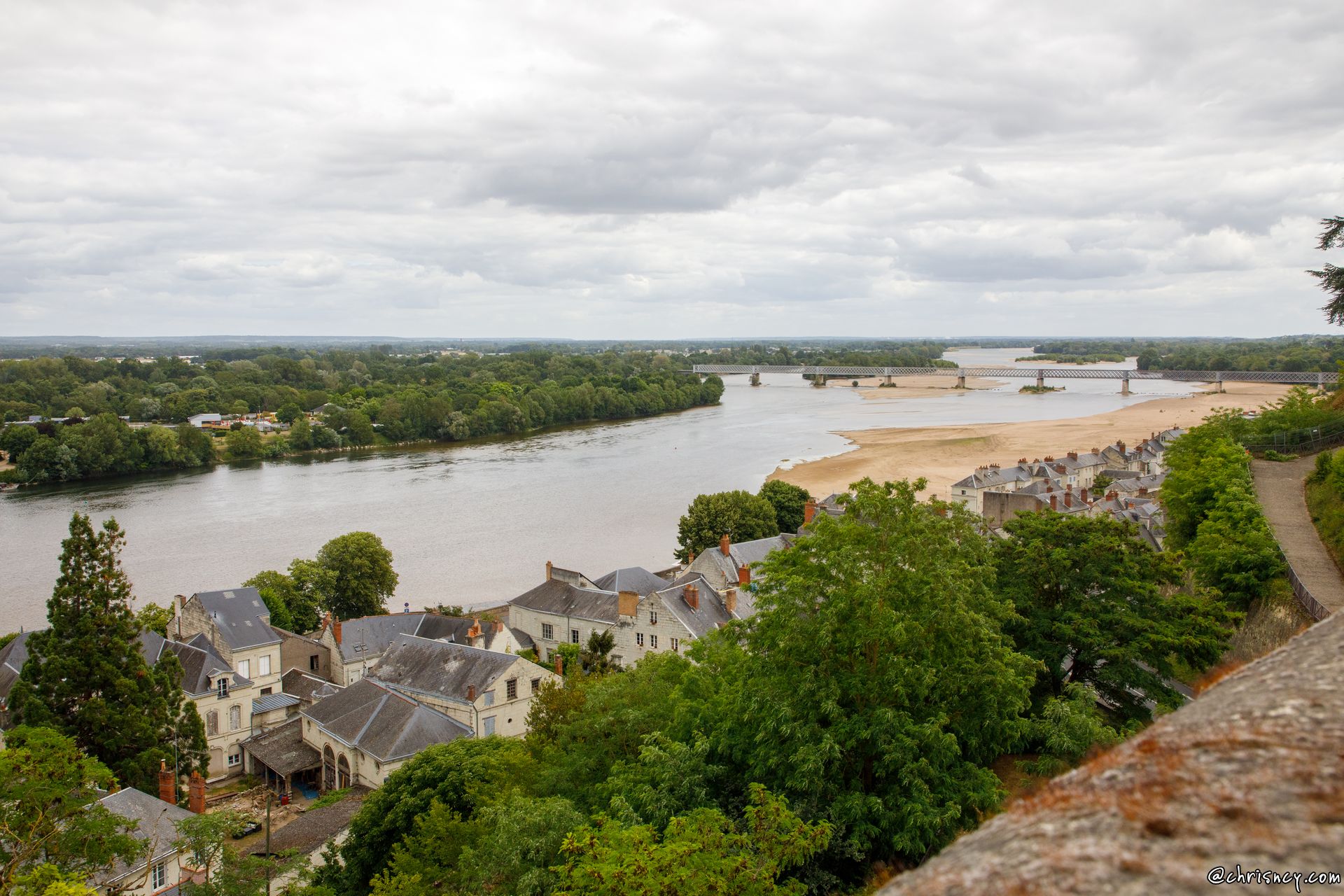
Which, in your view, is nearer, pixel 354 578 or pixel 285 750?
pixel 285 750

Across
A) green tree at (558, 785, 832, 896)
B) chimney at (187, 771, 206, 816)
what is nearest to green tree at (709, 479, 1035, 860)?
green tree at (558, 785, 832, 896)

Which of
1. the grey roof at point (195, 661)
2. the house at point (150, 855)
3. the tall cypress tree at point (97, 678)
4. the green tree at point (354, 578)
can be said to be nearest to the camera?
the house at point (150, 855)

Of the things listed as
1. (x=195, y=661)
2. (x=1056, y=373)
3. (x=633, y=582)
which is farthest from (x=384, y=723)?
(x=1056, y=373)

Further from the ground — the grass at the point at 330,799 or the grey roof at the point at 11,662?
the grey roof at the point at 11,662

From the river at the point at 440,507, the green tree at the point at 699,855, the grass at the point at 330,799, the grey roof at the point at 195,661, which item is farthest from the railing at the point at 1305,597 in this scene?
the river at the point at 440,507

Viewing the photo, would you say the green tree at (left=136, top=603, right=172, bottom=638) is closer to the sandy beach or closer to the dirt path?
the dirt path

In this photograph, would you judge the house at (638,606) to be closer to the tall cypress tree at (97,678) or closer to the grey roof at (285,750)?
the grey roof at (285,750)

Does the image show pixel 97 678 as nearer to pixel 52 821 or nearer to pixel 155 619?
pixel 52 821
